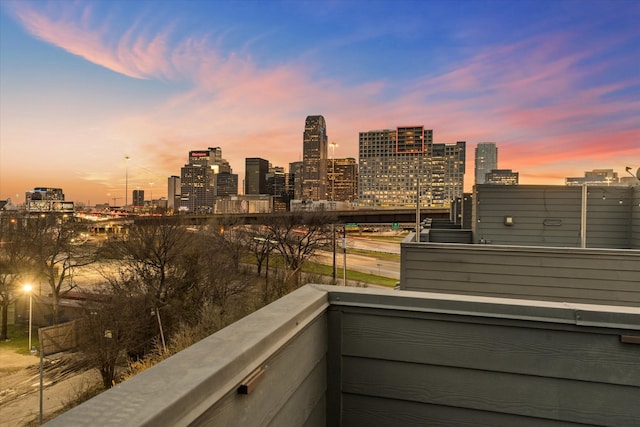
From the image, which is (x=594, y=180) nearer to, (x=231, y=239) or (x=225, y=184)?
(x=231, y=239)

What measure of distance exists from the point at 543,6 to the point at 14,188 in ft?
321

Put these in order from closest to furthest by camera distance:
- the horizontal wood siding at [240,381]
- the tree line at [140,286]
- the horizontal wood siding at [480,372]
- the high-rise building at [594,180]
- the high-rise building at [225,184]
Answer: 1. the horizontal wood siding at [240,381]
2. the horizontal wood siding at [480,372]
3. the high-rise building at [594,180]
4. the tree line at [140,286]
5. the high-rise building at [225,184]

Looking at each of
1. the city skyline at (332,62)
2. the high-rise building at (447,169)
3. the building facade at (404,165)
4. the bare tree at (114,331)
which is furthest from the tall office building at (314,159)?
the bare tree at (114,331)

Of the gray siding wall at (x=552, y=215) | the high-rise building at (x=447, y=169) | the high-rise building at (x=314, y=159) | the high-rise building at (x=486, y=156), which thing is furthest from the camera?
the high-rise building at (x=447, y=169)

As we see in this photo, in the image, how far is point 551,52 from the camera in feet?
58.5

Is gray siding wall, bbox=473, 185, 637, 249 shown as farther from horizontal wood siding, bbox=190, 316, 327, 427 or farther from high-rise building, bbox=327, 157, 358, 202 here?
high-rise building, bbox=327, 157, 358, 202

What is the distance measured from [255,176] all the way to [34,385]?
14942 cm

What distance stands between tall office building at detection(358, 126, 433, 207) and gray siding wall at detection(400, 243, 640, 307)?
143738 mm

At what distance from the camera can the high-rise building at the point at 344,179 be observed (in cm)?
16075

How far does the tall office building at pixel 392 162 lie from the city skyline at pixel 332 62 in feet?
347

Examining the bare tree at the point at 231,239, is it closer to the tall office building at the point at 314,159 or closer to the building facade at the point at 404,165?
the tall office building at the point at 314,159

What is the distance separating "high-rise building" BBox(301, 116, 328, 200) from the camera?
493 ft

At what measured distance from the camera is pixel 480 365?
1.69m

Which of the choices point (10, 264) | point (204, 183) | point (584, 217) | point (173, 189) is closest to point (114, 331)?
point (10, 264)
